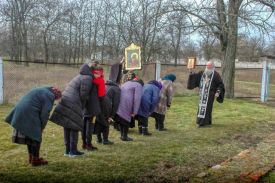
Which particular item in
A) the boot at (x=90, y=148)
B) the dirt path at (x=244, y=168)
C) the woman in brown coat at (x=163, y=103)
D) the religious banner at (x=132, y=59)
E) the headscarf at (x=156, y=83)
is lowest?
the dirt path at (x=244, y=168)

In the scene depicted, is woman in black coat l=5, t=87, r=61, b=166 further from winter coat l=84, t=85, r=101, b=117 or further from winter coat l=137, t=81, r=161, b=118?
winter coat l=137, t=81, r=161, b=118

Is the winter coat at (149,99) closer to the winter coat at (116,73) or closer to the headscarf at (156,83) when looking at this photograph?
the headscarf at (156,83)

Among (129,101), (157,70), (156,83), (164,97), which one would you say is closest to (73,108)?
(129,101)

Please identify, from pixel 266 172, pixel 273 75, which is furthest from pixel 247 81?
pixel 266 172

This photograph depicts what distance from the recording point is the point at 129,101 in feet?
30.0

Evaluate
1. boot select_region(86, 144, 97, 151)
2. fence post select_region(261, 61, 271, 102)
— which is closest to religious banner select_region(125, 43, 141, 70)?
boot select_region(86, 144, 97, 151)

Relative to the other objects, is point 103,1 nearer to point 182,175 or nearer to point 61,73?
point 61,73

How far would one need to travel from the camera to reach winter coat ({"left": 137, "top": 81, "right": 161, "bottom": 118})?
9922 mm

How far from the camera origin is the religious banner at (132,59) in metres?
10.4

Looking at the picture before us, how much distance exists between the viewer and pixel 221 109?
1639 cm

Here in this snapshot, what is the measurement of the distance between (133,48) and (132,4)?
2555 centimetres

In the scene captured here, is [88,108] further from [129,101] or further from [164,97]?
[164,97]

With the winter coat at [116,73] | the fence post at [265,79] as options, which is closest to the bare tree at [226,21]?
the fence post at [265,79]

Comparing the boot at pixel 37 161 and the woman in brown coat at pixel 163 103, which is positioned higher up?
the woman in brown coat at pixel 163 103
